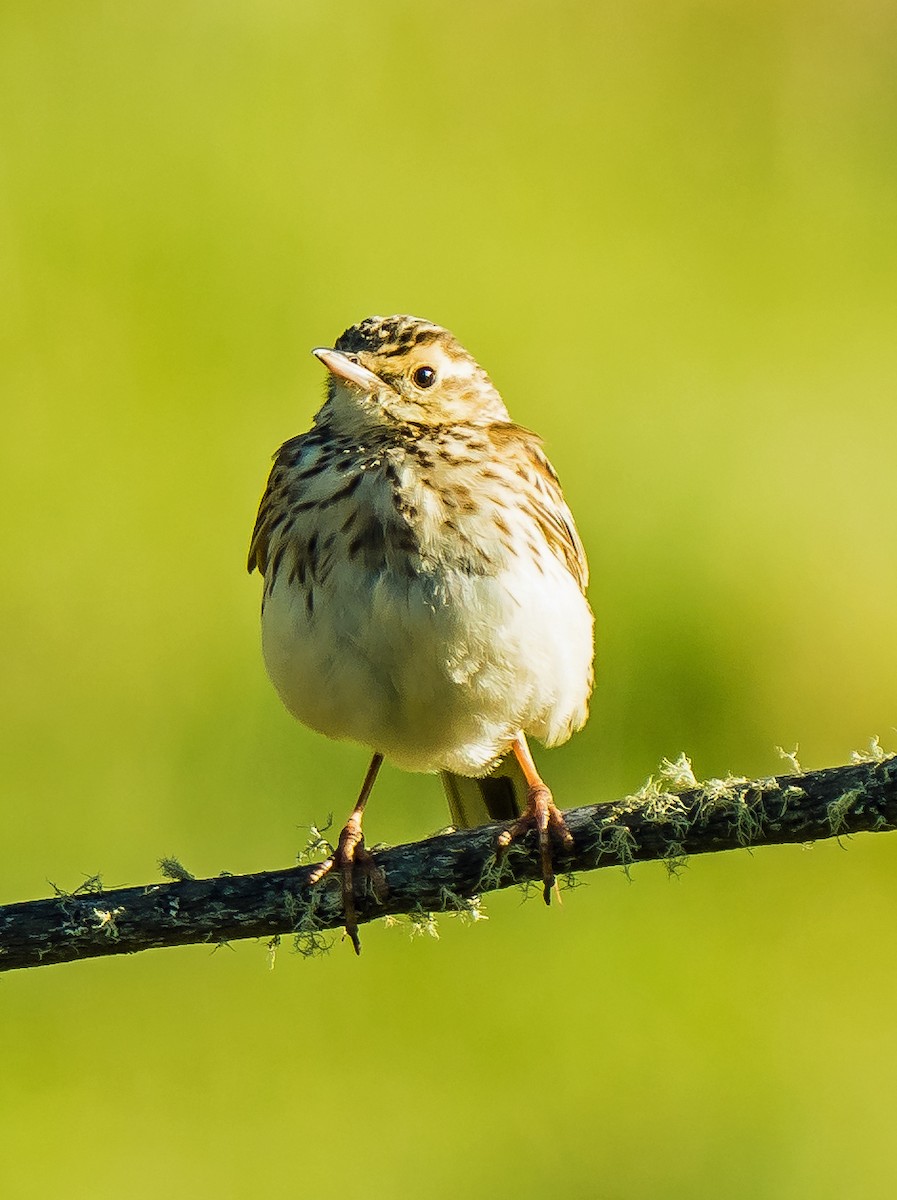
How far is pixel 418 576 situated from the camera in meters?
4.41

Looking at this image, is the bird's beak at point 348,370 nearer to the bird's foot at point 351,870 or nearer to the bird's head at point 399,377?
the bird's head at point 399,377

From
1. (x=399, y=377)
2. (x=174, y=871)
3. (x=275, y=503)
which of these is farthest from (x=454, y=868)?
(x=399, y=377)

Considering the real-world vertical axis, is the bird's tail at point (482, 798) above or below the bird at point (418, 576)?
below

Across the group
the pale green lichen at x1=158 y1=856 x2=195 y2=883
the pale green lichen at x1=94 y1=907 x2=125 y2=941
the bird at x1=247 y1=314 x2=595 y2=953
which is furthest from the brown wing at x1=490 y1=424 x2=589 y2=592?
the pale green lichen at x1=94 y1=907 x2=125 y2=941

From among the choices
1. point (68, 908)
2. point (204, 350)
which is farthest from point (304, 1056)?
point (204, 350)

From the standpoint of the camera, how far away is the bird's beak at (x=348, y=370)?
4.64 meters

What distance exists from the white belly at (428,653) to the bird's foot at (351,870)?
355mm

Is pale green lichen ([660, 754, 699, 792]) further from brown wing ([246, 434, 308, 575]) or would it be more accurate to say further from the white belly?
brown wing ([246, 434, 308, 575])

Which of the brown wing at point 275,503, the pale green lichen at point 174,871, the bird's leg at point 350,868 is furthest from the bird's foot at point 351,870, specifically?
the brown wing at point 275,503

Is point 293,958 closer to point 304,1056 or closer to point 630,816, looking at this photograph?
point 304,1056

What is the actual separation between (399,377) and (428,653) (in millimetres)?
814

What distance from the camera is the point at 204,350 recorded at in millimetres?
9297

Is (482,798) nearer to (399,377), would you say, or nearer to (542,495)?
(542,495)

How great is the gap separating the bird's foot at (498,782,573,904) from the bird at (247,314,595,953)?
0.01m
